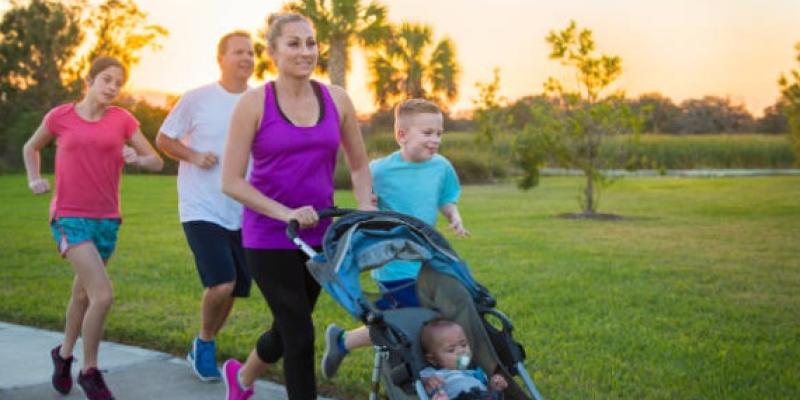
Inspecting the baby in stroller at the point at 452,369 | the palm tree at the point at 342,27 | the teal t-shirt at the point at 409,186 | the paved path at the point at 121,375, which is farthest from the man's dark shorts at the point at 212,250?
the palm tree at the point at 342,27

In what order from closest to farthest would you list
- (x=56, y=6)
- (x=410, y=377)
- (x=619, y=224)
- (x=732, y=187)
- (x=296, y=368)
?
(x=410, y=377) → (x=296, y=368) → (x=619, y=224) → (x=732, y=187) → (x=56, y=6)

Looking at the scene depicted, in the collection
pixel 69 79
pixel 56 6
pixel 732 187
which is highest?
pixel 56 6

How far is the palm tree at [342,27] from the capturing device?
116ft

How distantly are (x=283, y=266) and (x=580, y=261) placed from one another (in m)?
7.66

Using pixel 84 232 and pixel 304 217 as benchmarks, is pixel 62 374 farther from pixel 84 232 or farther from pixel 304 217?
pixel 304 217

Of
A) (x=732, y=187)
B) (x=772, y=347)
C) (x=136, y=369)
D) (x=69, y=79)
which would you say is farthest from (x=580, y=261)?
(x=69, y=79)

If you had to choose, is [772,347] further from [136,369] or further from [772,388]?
[136,369]

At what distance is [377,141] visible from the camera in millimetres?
36156

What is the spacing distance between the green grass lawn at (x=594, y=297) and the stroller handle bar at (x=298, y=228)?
1727mm

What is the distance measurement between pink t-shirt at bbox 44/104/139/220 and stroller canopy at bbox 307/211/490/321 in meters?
1.80

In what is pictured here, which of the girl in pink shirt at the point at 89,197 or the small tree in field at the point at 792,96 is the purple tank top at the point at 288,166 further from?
the small tree in field at the point at 792,96

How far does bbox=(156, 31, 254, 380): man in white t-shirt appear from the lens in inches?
212

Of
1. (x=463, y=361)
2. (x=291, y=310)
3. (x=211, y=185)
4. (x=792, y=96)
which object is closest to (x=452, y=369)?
(x=463, y=361)

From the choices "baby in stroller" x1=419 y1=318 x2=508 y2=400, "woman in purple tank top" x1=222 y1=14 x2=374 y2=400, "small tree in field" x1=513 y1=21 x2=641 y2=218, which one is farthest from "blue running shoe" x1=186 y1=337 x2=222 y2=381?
"small tree in field" x1=513 y1=21 x2=641 y2=218
